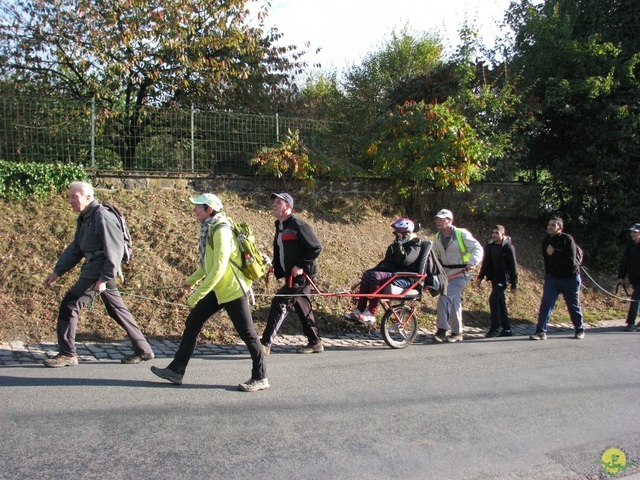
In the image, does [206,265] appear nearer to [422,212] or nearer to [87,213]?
[87,213]

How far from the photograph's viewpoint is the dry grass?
789 cm

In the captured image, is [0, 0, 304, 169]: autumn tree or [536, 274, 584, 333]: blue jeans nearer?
[536, 274, 584, 333]: blue jeans

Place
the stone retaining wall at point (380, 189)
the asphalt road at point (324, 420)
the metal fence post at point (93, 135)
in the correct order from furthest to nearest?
the stone retaining wall at point (380, 189) → the metal fence post at point (93, 135) → the asphalt road at point (324, 420)

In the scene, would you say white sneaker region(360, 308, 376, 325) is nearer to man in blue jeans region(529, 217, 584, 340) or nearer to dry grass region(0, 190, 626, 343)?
dry grass region(0, 190, 626, 343)

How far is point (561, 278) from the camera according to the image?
8.96 m

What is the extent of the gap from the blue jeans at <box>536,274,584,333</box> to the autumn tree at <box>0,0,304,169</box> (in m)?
8.15

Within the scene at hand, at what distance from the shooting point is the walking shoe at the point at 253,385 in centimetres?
559

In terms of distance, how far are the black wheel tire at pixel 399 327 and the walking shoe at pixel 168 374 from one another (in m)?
3.07

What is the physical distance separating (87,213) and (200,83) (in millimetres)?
8906

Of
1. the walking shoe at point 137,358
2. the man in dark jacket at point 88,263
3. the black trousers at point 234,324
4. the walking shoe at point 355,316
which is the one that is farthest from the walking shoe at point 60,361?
the walking shoe at point 355,316

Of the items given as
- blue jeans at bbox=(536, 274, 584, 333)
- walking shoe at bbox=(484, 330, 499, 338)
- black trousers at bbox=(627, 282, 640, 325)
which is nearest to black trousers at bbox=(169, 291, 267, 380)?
walking shoe at bbox=(484, 330, 499, 338)

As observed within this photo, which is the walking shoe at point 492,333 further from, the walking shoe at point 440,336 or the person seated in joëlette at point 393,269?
the person seated in joëlette at point 393,269

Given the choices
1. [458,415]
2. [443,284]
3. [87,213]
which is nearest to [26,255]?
[87,213]

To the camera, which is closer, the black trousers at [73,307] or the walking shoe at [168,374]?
the walking shoe at [168,374]
